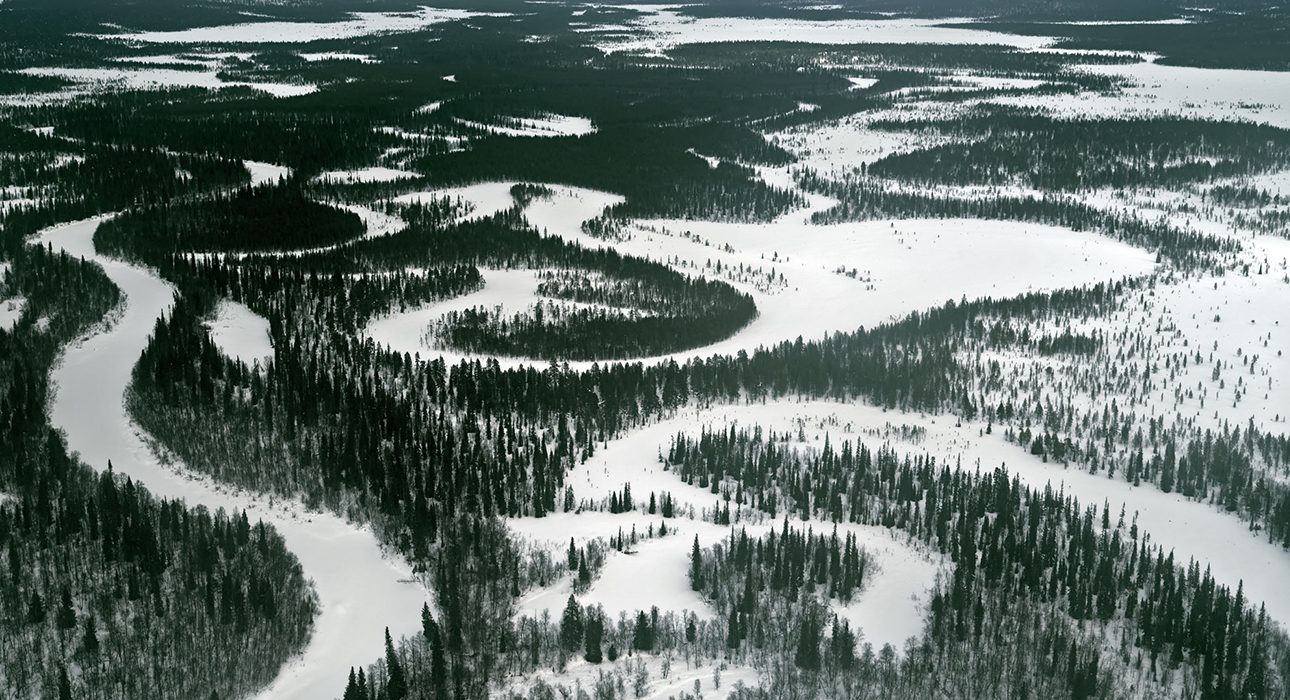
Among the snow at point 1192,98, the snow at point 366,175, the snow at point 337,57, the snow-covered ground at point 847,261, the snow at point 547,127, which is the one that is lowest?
the snow-covered ground at point 847,261

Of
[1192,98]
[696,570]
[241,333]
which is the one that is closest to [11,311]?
[241,333]

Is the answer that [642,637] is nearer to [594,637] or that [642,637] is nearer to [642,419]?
[594,637]

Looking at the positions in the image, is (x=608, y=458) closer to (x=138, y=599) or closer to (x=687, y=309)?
(x=138, y=599)

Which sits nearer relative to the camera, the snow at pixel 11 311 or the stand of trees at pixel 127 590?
the stand of trees at pixel 127 590

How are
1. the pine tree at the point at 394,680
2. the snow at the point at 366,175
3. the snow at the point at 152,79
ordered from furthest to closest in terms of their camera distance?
1. the snow at the point at 152,79
2. the snow at the point at 366,175
3. the pine tree at the point at 394,680

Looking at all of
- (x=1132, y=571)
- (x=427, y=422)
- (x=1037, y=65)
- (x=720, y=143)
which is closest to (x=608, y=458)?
(x=427, y=422)

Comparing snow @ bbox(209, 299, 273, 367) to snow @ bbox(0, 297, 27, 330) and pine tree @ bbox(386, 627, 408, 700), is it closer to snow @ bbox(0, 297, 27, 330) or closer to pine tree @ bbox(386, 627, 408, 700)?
snow @ bbox(0, 297, 27, 330)

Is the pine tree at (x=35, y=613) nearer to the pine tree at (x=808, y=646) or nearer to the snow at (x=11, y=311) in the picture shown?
the pine tree at (x=808, y=646)

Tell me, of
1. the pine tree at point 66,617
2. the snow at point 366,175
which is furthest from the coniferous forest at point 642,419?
the snow at point 366,175
